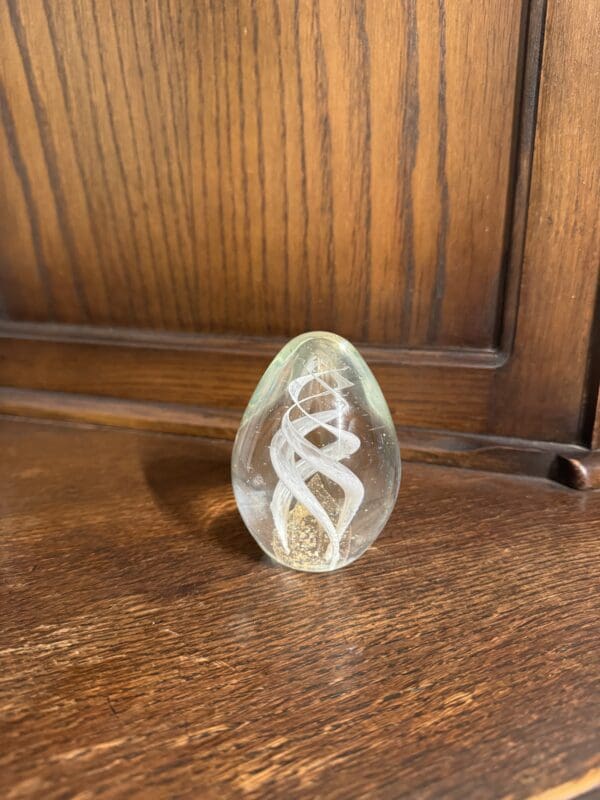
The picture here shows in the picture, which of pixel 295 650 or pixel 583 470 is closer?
pixel 295 650

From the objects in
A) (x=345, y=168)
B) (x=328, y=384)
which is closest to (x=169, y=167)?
(x=345, y=168)

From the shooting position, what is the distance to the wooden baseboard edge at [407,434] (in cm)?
43

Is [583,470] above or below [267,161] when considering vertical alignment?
below

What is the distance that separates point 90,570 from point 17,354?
25 cm

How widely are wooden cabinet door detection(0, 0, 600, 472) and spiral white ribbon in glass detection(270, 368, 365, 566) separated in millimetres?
138

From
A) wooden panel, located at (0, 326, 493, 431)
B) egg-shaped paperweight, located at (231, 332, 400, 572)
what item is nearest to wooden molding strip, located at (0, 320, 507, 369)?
wooden panel, located at (0, 326, 493, 431)

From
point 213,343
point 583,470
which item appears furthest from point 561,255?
point 213,343

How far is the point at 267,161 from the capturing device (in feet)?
1.41

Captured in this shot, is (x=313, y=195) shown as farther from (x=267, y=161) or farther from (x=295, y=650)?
(x=295, y=650)

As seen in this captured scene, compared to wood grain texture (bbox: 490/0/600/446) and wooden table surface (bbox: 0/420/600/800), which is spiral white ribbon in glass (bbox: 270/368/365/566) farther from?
wood grain texture (bbox: 490/0/600/446)

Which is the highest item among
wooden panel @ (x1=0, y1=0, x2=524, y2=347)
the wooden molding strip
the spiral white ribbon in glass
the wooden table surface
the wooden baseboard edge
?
wooden panel @ (x1=0, y1=0, x2=524, y2=347)

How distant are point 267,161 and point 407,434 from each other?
198mm

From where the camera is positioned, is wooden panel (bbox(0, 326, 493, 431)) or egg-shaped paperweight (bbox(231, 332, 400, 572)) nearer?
egg-shaped paperweight (bbox(231, 332, 400, 572))

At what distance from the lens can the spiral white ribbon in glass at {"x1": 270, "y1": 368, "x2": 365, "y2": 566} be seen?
0.32 m
